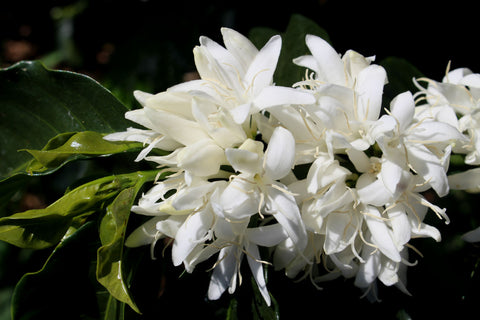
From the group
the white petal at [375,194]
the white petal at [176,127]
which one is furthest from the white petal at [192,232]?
the white petal at [375,194]

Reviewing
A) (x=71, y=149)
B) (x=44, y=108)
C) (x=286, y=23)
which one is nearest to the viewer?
(x=71, y=149)

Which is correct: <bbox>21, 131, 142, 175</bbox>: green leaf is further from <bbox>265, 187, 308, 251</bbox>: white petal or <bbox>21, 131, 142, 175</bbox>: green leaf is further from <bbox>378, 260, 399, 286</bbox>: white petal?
<bbox>378, 260, 399, 286</bbox>: white petal

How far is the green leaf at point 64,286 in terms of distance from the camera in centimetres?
75

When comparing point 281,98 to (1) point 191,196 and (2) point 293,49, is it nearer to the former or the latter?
(1) point 191,196

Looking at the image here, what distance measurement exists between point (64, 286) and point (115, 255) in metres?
0.15

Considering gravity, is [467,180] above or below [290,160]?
below

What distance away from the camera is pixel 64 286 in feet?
2.52

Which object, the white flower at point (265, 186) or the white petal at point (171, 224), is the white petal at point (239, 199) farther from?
the white petal at point (171, 224)

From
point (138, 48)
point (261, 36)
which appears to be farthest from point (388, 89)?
point (138, 48)

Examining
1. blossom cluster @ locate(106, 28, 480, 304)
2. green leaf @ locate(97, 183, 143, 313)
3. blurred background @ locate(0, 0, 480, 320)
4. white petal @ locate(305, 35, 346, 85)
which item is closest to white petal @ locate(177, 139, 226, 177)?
blossom cluster @ locate(106, 28, 480, 304)

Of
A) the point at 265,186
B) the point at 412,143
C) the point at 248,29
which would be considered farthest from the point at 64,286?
the point at 248,29

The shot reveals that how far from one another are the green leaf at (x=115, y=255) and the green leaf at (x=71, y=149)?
4.3 inches

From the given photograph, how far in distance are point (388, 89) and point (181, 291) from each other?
68 centimetres

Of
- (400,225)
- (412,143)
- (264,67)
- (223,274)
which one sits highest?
(264,67)
